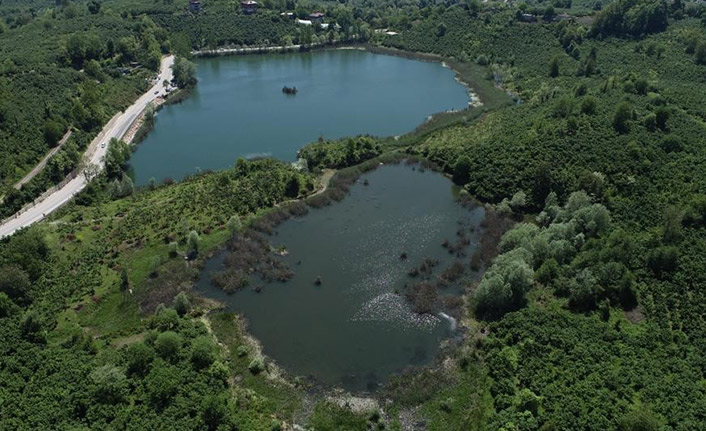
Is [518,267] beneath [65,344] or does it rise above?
above

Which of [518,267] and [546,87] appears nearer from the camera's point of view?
[518,267]

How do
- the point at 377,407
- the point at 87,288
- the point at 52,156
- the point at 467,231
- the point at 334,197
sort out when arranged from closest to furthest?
1. the point at 377,407
2. the point at 87,288
3. the point at 467,231
4. the point at 334,197
5. the point at 52,156

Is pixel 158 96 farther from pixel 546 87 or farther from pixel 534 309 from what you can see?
pixel 534 309

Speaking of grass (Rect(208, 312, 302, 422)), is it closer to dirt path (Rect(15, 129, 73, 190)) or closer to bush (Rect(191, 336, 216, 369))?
bush (Rect(191, 336, 216, 369))

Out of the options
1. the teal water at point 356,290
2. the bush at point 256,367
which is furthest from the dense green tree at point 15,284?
the bush at point 256,367

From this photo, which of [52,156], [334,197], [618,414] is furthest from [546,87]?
[52,156]

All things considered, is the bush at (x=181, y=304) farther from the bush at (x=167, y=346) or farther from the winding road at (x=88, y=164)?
the winding road at (x=88, y=164)

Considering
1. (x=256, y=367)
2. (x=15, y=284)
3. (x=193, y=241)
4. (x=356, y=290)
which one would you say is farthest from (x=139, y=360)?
(x=356, y=290)
